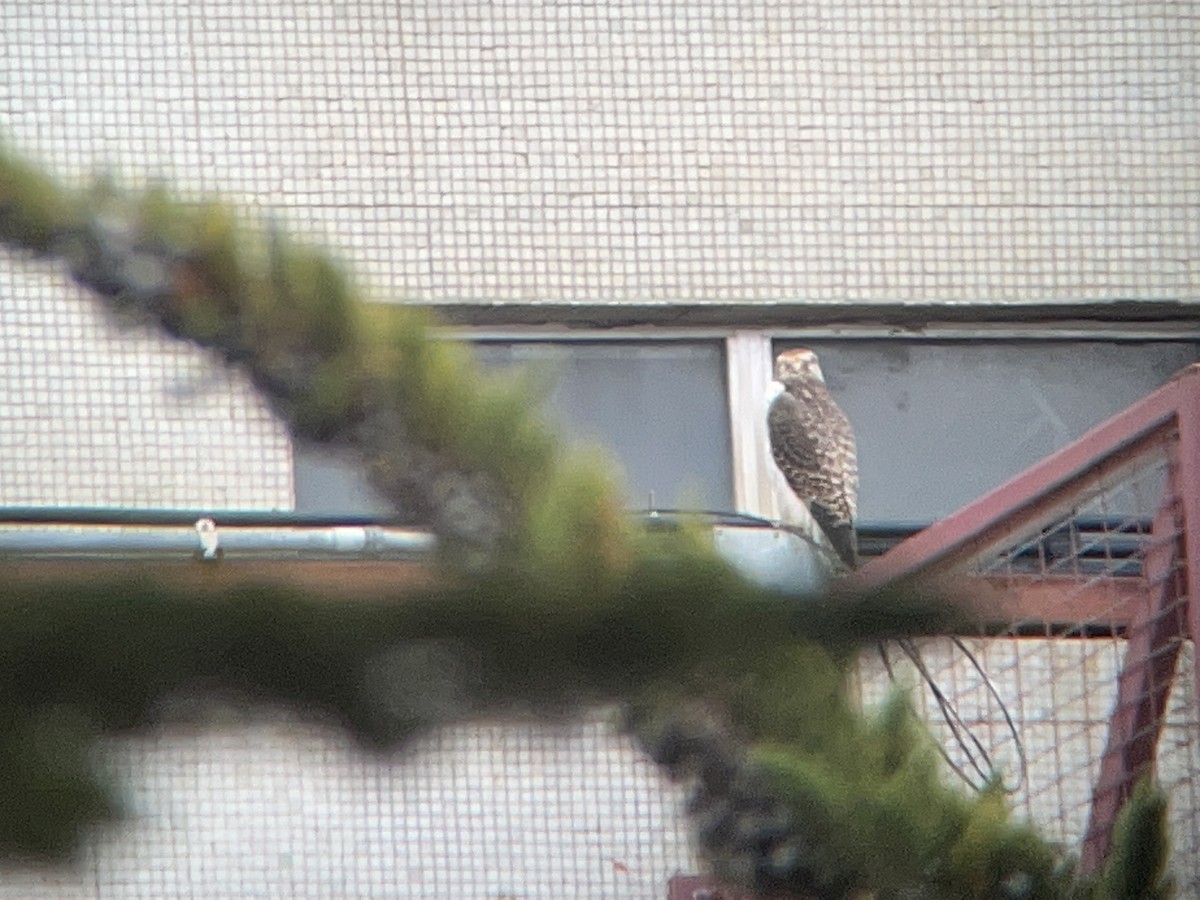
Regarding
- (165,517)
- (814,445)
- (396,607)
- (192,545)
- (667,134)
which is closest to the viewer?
(396,607)

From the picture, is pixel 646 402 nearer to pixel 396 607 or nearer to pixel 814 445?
pixel 814 445

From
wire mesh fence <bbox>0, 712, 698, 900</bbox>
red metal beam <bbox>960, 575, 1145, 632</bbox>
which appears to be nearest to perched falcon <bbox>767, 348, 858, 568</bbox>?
wire mesh fence <bbox>0, 712, 698, 900</bbox>

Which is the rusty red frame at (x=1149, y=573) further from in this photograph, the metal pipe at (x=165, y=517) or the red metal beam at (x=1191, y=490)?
the metal pipe at (x=165, y=517)

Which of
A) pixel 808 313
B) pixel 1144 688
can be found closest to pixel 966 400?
pixel 808 313

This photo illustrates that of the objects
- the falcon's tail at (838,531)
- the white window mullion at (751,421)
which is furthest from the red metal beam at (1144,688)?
the white window mullion at (751,421)

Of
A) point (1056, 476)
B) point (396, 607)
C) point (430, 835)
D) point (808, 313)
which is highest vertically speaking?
point (808, 313)

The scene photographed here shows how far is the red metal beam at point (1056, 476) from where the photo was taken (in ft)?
11.4

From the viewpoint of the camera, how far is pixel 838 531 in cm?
575

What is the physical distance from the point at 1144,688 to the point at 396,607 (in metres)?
2.05

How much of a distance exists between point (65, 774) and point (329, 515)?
3560 millimetres

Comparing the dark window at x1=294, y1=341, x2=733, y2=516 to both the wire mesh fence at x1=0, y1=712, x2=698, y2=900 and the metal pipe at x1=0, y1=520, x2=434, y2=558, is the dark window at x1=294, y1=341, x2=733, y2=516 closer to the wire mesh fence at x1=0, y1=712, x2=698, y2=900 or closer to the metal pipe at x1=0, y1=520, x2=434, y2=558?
the wire mesh fence at x1=0, y1=712, x2=698, y2=900

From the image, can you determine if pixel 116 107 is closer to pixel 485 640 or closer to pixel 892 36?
pixel 892 36

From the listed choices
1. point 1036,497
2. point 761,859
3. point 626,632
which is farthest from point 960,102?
point 626,632

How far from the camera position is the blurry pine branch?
5.28 feet
